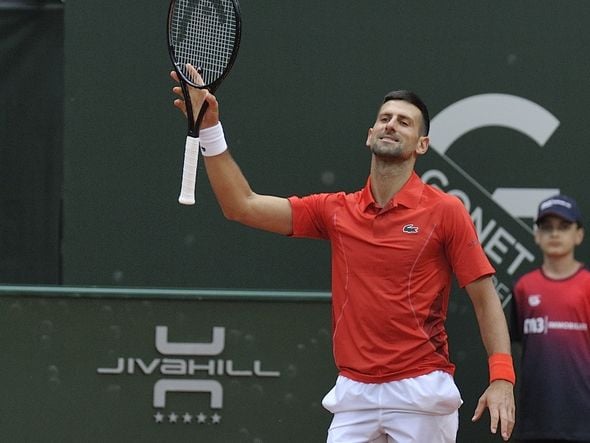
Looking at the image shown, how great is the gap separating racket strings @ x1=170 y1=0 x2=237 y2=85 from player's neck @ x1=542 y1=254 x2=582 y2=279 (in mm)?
1842

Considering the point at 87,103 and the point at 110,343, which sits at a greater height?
the point at 87,103

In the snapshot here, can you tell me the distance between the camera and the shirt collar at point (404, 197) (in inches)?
164

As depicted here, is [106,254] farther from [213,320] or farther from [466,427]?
[466,427]

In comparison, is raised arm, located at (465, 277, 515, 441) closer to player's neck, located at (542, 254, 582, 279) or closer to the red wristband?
the red wristband

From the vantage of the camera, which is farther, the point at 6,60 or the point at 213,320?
the point at 6,60

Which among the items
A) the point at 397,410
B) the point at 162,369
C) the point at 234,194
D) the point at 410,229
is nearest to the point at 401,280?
the point at 410,229

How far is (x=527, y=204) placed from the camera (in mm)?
5734

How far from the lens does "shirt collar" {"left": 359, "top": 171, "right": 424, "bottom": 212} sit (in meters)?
4.17

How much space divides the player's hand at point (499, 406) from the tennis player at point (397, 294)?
0.03m

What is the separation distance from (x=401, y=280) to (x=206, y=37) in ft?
3.86

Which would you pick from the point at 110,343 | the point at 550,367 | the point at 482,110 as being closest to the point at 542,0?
the point at 482,110

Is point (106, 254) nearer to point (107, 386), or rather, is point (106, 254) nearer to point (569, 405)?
point (107, 386)

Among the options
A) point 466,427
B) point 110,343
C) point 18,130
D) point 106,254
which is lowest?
point 466,427

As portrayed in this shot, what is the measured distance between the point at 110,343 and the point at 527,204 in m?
1.99
